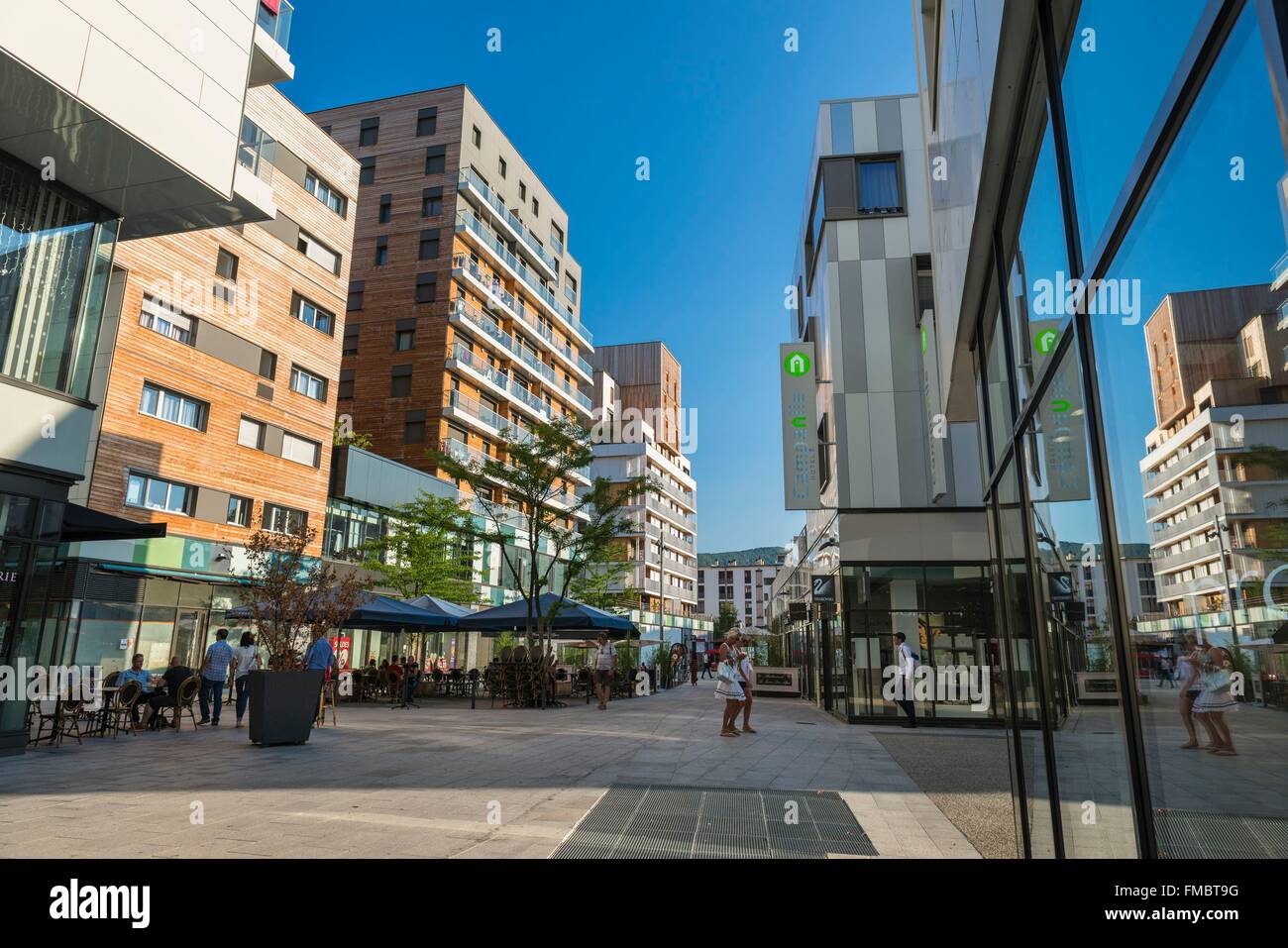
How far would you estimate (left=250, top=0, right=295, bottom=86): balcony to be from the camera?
1686 centimetres

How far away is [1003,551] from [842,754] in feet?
21.4

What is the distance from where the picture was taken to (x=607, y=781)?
8203mm

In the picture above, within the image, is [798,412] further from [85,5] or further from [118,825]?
[118,825]

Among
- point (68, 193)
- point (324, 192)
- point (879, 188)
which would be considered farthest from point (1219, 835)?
point (324, 192)

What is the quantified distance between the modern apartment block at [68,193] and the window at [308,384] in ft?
56.5

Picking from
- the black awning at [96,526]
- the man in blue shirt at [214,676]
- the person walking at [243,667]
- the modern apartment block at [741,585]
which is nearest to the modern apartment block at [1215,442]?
the black awning at [96,526]

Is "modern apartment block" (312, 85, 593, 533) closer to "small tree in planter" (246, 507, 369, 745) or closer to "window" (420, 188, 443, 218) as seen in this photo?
"window" (420, 188, 443, 218)

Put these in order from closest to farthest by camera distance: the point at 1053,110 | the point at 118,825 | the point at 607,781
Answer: the point at 1053,110, the point at 118,825, the point at 607,781

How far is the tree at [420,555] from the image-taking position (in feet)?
97.0

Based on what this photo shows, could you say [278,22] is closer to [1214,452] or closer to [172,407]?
[172,407]

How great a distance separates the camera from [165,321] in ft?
77.5

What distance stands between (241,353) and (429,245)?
18246 millimetres

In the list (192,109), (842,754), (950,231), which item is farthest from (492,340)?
(950,231)

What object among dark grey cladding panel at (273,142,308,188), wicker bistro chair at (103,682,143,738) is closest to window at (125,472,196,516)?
wicker bistro chair at (103,682,143,738)
